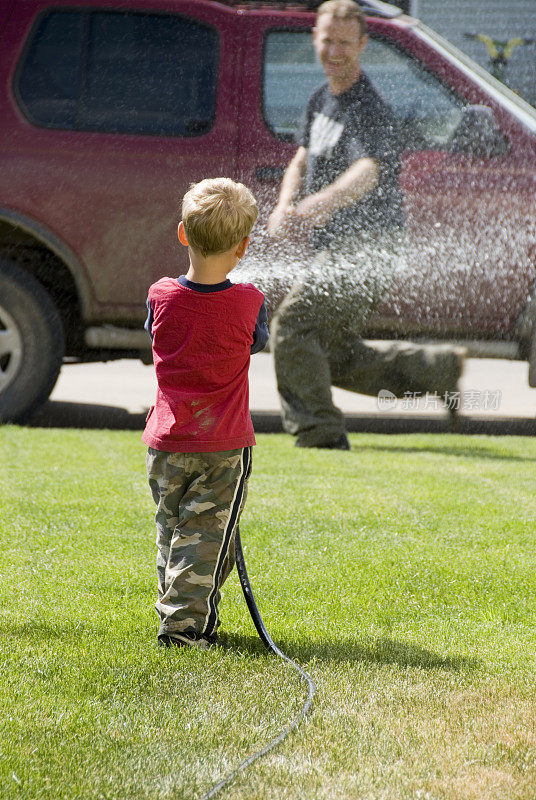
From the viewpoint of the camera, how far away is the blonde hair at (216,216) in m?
2.25

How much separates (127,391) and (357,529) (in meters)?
3.61

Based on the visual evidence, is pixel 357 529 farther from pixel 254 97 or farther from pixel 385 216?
pixel 254 97

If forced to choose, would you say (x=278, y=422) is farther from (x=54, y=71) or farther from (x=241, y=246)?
(x=241, y=246)

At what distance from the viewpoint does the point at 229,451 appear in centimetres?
236

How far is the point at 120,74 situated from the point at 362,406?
2532 mm

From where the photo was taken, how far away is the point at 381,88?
195 inches

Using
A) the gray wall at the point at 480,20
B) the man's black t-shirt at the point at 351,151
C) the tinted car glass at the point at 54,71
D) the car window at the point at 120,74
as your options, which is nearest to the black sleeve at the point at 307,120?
the man's black t-shirt at the point at 351,151

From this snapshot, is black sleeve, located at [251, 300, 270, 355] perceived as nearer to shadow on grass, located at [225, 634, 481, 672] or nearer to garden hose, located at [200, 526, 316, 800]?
garden hose, located at [200, 526, 316, 800]

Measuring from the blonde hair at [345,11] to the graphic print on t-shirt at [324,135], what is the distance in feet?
1.52

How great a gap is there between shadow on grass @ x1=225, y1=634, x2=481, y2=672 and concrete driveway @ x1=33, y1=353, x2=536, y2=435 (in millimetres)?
2766

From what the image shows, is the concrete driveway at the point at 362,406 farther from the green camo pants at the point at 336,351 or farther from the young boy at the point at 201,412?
the young boy at the point at 201,412

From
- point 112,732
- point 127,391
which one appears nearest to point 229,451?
point 112,732

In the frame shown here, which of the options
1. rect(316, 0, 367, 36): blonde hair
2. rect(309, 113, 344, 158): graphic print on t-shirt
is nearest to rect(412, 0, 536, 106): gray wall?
rect(316, 0, 367, 36): blonde hair

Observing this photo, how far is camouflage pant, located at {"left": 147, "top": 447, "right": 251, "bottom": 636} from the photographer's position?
234 centimetres
